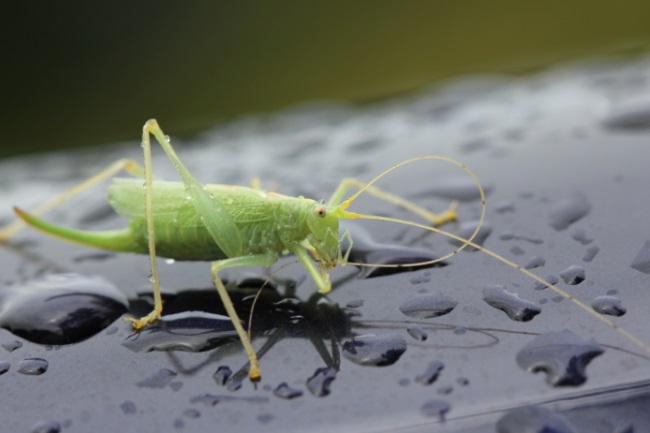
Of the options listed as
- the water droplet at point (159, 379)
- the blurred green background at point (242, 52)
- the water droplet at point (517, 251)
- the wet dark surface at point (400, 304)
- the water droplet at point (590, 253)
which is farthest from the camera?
the blurred green background at point (242, 52)

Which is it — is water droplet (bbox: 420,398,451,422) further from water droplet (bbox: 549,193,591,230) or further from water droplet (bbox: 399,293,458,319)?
water droplet (bbox: 549,193,591,230)

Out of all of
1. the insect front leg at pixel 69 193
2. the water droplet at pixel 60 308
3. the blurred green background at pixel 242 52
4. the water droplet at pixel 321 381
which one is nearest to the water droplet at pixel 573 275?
the water droplet at pixel 321 381

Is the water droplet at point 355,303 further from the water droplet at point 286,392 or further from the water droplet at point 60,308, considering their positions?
the water droplet at point 60,308

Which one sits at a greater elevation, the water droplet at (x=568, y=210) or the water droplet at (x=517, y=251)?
the water droplet at (x=568, y=210)

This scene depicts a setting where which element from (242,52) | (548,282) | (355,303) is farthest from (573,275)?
(242,52)

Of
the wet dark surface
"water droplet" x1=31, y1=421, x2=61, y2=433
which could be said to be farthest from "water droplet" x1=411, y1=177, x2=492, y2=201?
"water droplet" x1=31, y1=421, x2=61, y2=433
